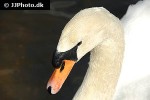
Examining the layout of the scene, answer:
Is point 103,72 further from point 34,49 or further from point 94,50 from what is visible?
point 34,49

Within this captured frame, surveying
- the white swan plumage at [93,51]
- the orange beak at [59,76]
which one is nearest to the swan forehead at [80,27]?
the white swan plumage at [93,51]

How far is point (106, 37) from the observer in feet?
10.0

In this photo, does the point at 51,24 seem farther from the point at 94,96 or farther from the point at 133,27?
the point at 94,96

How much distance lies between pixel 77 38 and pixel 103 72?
0.62 meters

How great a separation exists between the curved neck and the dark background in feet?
3.85

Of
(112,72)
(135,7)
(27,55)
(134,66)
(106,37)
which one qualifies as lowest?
(27,55)

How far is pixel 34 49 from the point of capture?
19.0 ft

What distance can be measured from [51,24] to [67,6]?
502 mm

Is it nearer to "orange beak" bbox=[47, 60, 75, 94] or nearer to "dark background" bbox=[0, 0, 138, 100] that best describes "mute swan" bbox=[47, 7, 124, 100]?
"orange beak" bbox=[47, 60, 75, 94]

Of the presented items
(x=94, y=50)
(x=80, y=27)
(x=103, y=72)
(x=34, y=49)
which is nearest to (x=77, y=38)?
(x=80, y=27)

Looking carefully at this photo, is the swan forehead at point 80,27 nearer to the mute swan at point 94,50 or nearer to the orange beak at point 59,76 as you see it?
the mute swan at point 94,50

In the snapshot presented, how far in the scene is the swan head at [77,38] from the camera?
278cm

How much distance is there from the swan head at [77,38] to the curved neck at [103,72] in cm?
19

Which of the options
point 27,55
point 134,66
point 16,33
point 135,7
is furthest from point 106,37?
point 16,33
